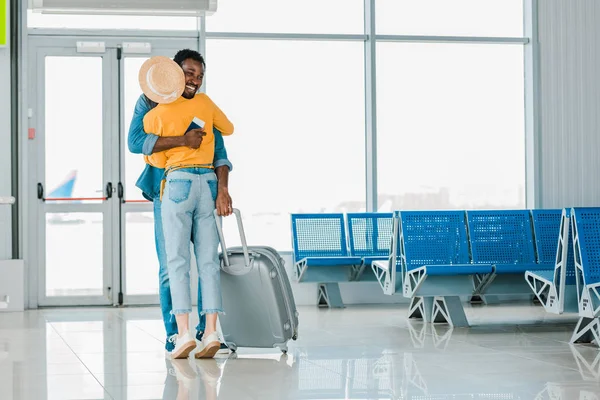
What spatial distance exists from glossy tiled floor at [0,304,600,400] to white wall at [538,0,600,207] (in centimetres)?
368

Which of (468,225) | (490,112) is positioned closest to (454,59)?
(490,112)

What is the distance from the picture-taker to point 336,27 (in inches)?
413

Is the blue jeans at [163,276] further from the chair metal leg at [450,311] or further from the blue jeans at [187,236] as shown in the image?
the chair metal leg at [450,311]

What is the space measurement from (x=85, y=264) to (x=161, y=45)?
243 centimetres

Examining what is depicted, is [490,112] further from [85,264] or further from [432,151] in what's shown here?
[85,264]

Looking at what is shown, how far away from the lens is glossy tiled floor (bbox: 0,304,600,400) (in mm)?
3916

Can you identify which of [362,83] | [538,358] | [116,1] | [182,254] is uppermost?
[116,1]

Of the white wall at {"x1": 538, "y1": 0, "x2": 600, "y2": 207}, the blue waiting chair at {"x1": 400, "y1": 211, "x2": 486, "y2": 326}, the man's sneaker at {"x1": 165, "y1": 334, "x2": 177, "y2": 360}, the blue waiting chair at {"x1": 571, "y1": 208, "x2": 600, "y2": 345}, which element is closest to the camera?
the man's sneaker at {"x1": 165, "y1": 334, "x2": 177, "y2": 360}

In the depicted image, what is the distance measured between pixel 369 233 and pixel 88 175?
2.99 metres

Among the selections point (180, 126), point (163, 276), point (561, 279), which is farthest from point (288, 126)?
point (180, 126)

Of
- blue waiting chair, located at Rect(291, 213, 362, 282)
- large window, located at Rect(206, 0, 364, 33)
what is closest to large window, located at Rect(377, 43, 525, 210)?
large window, located at Rect(206, 0, 364, 33)

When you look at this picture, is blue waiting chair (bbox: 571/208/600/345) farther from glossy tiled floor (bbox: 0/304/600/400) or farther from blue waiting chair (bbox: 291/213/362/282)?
blue waiting chair (bbox: 291/213/362/282)

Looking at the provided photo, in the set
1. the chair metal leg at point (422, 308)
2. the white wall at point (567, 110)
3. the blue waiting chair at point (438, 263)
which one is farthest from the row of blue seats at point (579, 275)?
the white wall at point (567, 110)

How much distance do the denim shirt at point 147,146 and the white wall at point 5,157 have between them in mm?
4756
